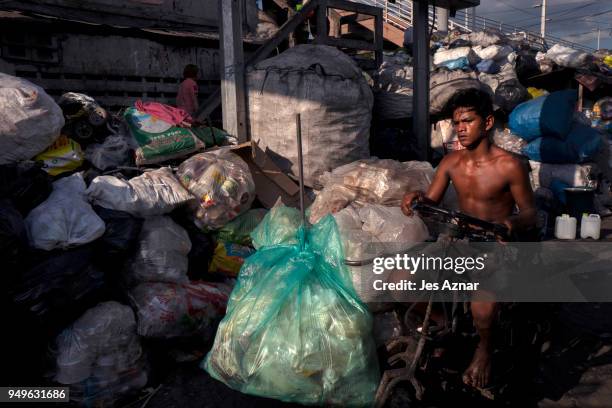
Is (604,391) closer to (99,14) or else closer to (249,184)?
(249,184)

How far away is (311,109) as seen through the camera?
194 inches

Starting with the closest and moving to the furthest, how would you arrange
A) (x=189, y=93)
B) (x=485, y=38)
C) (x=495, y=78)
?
(x=189, y=93) < (x=495, y=78) < (x=485, y=38)

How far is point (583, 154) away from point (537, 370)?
5.29m

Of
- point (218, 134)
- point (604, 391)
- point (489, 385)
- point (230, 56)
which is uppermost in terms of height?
point (230, 56)

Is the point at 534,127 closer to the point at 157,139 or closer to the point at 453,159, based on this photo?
the point at 453,159

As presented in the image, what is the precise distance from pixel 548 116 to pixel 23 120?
6.64 meters

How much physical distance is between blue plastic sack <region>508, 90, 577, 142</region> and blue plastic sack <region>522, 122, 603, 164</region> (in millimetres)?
110

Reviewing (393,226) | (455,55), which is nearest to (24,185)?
(393,226)

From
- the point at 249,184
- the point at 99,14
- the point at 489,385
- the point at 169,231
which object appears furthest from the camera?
the point at 99,14

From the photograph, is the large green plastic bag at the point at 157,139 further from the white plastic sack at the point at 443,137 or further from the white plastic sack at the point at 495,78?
the white plastic sack at the point at 495,78

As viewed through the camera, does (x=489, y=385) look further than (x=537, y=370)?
No

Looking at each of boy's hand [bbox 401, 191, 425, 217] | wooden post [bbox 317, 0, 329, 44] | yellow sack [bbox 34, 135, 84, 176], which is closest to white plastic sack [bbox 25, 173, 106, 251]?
yellow sack [bbox 34, 135, 84, 176]

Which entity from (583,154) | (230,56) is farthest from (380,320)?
(583,154)

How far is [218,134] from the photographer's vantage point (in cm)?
501
